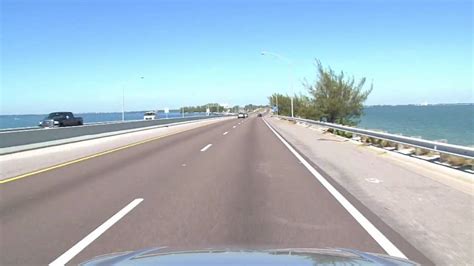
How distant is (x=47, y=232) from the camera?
23.8 ft

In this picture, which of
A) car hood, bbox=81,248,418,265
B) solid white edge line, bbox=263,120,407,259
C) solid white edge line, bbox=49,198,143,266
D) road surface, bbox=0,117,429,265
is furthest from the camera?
road surface, bbox=0,117,429,265

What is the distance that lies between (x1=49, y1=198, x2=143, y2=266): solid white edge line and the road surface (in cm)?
1

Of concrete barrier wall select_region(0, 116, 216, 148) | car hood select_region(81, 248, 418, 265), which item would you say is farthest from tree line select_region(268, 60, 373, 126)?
car hood select_region(81, 248, 418, 265)

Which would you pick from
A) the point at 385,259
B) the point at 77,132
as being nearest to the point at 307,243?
the point at 385,259

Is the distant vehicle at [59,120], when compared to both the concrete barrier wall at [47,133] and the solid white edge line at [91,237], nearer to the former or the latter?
the concrete barrier wall at [47,133]

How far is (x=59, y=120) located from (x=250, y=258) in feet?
136

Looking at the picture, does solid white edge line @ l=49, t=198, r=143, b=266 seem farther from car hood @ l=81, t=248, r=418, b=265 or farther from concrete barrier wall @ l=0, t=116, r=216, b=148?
concrete barrier wall @ l=0, t=116, r=216, b=148

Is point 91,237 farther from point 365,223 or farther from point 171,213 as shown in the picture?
point 365,223

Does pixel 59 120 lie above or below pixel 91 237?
above

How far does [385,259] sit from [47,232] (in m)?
4.91

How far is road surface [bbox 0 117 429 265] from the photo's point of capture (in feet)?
21.2

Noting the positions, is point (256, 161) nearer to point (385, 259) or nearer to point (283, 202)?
point (283, 202)

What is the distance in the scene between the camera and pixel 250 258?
4.23 m

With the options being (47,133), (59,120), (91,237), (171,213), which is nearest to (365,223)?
(171,213)
